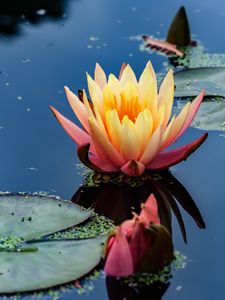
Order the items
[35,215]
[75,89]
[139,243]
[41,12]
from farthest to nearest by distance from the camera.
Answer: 1. [41,12]
2. [75,89]
3. [35,215]
4. [139,243]

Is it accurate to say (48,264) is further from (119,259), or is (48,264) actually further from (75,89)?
(75,89)

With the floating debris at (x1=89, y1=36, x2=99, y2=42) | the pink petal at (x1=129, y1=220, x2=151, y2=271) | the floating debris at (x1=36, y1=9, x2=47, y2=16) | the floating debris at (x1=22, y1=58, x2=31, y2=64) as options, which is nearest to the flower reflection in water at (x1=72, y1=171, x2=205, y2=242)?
the pink petal at (x1=129, y1=220, x2=151, y2=271)

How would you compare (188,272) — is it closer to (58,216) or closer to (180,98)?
(58,216)

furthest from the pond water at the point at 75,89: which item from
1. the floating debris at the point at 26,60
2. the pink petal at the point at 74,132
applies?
the pink petal at the point at 74,132

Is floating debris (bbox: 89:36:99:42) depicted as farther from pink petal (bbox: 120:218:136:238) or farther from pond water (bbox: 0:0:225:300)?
pink petal (bbox: 120:218:136:238)

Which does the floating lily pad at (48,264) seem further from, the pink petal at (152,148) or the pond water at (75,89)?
the pink petal at (152,148)

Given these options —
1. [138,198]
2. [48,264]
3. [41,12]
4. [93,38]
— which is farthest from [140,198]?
[41,12]

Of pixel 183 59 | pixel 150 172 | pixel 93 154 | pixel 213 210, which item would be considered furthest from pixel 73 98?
pixel 183 59
